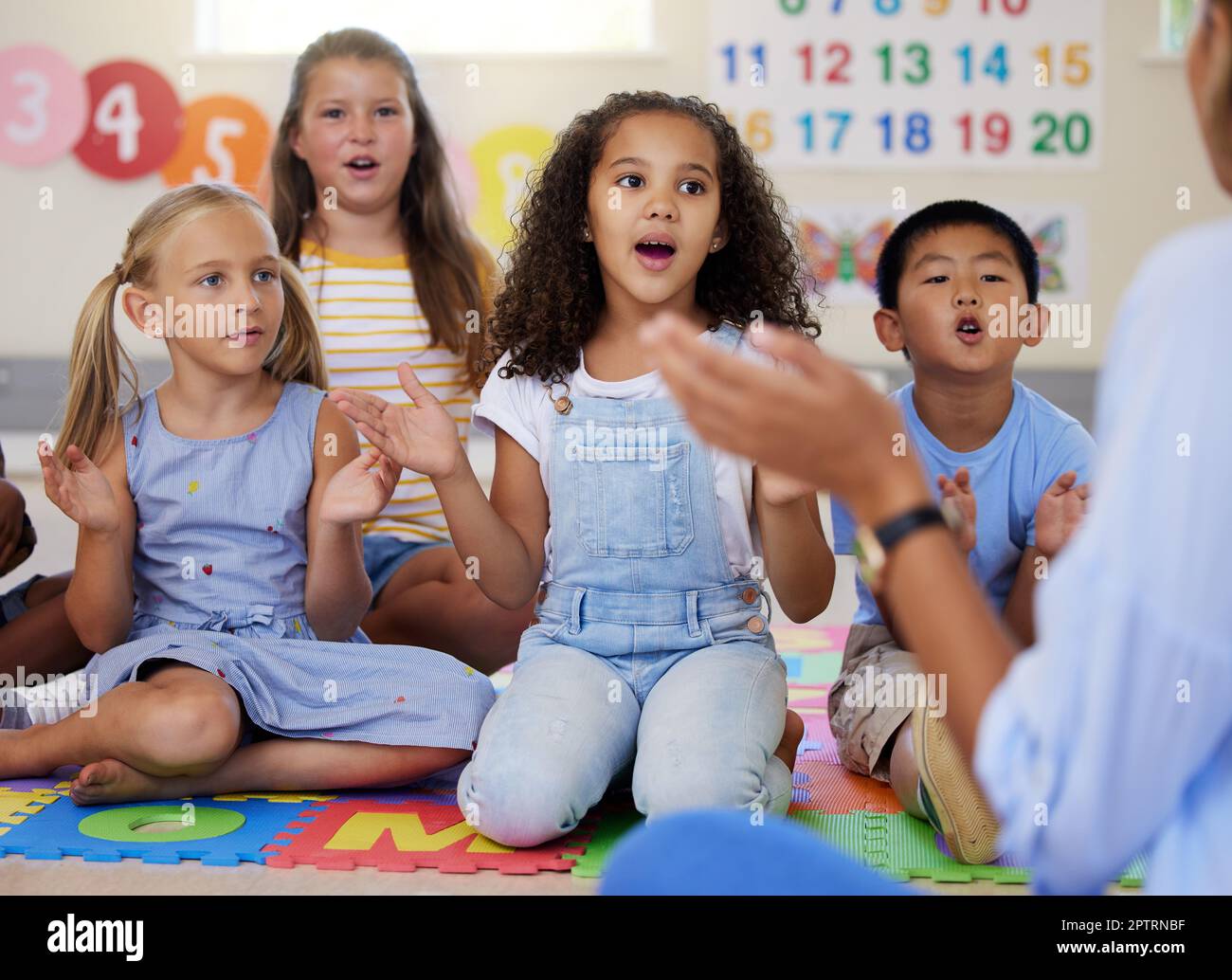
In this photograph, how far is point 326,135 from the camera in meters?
2.00

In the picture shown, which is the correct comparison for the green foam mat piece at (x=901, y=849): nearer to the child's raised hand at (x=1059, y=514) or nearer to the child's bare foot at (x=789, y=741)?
the child's bare foot at (x=789, y=741)

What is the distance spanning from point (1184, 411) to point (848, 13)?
405 centimetres

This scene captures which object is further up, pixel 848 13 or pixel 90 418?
pixel 848 13

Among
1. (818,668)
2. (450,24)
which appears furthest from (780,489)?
(450,24)

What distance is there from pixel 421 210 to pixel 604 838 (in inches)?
43.5

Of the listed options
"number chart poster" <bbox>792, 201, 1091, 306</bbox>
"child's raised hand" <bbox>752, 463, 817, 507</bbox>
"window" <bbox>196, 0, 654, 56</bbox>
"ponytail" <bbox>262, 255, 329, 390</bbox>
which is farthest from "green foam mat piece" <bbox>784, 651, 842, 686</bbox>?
→ "window" <bbox>196, 0, 654, 56</bbox>

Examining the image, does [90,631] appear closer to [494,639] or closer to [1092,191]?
[494,639]

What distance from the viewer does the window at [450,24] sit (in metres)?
4.31

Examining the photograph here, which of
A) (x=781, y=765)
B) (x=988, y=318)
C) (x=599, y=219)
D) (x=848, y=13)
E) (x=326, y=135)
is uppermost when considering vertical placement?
(x=848, y=13)

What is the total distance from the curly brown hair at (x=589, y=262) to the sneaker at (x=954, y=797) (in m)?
0.54

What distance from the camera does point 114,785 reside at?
1399 mm

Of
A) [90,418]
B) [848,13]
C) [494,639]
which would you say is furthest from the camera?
[848,13]

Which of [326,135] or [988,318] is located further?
[326,135]

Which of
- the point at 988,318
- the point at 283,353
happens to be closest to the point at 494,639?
the point at 283,353
